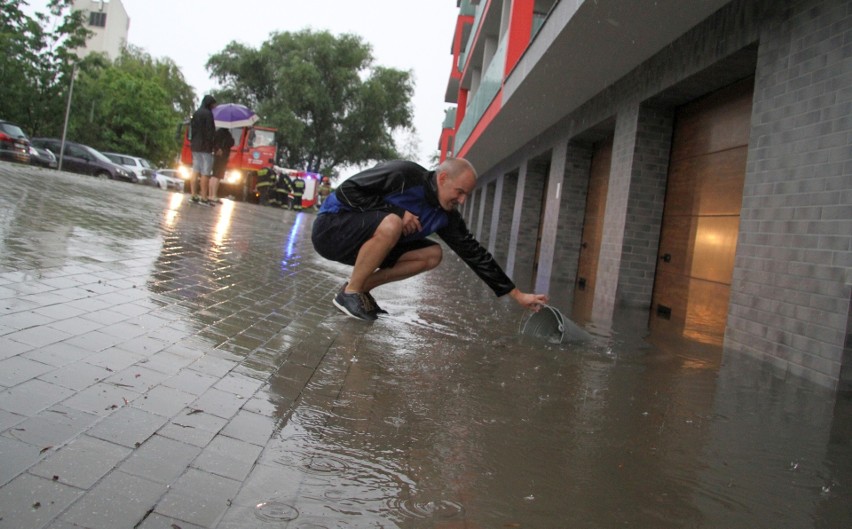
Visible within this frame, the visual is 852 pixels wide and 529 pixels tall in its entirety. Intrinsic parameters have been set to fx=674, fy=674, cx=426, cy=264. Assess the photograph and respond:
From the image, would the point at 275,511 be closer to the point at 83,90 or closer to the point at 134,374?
the point at 134,374

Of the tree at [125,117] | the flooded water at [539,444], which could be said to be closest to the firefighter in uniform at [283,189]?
the tree at [125,117]

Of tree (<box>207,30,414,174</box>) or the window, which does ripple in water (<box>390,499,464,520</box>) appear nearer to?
tree (<box>207,30,414,174</box>)

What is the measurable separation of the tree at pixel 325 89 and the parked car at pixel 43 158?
66.4 feet

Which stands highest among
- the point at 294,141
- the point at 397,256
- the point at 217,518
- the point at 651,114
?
the point at 294,141

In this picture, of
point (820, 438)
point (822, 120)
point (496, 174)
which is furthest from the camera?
point (496, 174)

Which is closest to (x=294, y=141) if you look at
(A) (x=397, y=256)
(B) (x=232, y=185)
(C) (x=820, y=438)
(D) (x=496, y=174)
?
(B) (x=232, y=185)

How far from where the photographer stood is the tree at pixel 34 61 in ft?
97.2

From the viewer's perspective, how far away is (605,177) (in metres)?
12.1

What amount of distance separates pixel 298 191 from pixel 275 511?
30.4 m

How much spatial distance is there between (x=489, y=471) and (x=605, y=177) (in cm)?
1048

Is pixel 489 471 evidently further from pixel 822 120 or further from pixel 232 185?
pixel 232 185

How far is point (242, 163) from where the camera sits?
1148 inches

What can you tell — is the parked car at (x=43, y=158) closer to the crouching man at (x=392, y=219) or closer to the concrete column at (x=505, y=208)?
the concrete column at (x=505, y=208)

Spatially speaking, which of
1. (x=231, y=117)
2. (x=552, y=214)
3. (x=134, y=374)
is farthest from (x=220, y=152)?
(x=134, y=374)
